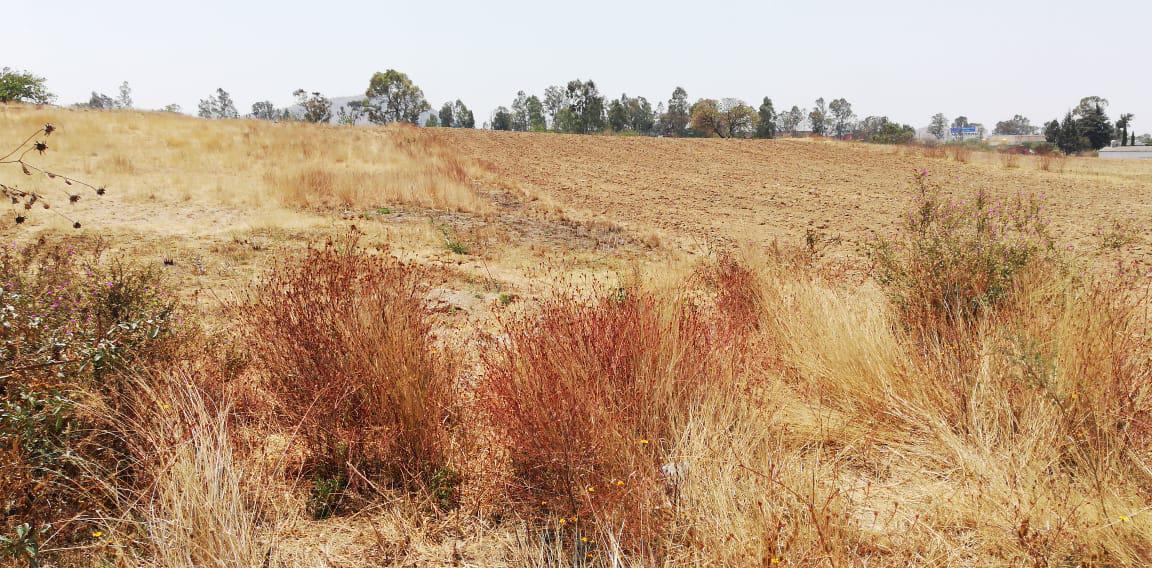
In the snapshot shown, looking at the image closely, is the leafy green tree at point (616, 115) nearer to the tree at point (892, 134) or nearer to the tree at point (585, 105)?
the tree at point (585, 105)

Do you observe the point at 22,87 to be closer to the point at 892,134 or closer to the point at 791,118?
the point at 892,134

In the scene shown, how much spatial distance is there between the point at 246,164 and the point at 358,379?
15433mm

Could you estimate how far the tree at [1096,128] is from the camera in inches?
2670

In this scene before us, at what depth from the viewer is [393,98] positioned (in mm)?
86062

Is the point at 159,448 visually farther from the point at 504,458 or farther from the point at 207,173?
the point at 207,173

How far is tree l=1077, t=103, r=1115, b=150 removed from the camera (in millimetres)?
67812

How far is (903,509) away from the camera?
8.00ft

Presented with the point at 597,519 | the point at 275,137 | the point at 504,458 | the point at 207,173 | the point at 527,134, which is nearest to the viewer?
the point at 597,519

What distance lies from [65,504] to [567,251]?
23.8 ft

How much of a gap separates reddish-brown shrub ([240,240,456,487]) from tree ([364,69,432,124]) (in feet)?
281

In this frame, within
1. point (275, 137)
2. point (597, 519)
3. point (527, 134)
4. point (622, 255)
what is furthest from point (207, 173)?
point (527, 134)

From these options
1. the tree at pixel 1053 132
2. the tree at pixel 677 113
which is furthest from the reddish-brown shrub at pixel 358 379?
the tree at pixel 677 113

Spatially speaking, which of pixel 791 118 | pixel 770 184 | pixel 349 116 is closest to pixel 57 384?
pixel 770 184

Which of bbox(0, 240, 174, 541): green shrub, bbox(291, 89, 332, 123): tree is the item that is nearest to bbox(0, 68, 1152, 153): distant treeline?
bbox(291, 89, 332, 123): tree
